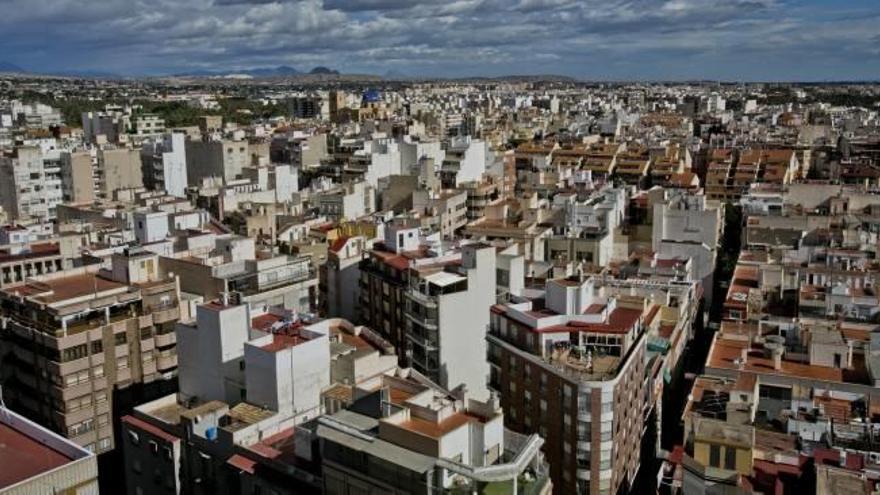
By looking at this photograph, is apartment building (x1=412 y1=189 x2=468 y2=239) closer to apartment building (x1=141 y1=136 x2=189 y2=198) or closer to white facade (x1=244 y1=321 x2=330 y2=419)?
white facade (x1=244 y1=321 x2=330 y2=419)

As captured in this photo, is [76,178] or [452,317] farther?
[76,178]

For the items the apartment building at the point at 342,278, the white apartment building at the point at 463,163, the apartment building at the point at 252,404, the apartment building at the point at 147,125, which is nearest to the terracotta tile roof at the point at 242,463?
the apartment building at the point at 252,404

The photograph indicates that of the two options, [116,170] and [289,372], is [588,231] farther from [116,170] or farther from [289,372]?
[116,170]

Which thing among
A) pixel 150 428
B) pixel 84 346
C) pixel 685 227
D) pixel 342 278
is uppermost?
pixel 685 227

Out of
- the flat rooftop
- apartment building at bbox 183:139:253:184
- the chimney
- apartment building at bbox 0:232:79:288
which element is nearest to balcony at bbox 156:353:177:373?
the flat rooftop

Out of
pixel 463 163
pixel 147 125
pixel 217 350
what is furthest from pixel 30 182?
pixel 147 125

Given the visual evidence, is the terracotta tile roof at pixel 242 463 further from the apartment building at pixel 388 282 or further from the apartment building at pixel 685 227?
the apartment building at pixel 685 227
